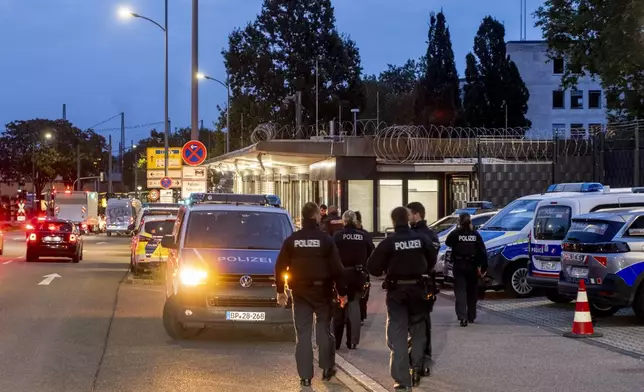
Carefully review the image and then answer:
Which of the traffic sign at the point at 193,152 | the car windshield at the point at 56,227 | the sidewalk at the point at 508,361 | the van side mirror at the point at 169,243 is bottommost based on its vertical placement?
the sidewalk at the point at 508,361

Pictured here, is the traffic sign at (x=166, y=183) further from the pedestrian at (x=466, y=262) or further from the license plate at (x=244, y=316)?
the license plate at (x=244, y=316)

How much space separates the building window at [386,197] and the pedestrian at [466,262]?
2616cm

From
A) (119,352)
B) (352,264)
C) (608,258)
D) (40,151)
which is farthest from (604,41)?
(40,151)

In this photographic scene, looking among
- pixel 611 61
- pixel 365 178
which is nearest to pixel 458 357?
pixel 611 61

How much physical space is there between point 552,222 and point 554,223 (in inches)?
2.7

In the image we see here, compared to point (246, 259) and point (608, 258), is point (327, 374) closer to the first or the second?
point (246, 259)

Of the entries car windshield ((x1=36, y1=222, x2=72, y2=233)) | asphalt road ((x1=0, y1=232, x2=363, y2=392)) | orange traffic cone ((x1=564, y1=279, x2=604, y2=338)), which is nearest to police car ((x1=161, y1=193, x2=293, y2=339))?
asphalt road ((x1=0, y1=232, x2=363, y2=392))

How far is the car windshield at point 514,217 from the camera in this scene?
70.7 feet

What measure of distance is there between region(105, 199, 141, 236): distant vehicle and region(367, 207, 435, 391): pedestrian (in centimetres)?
6148

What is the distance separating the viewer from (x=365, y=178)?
136ft

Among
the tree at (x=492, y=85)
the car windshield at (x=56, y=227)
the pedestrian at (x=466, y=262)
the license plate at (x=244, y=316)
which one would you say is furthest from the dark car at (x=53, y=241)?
the tree at (x=492, y=85)

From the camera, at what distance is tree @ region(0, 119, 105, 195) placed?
100062 millimetres

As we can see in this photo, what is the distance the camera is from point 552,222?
19.0m

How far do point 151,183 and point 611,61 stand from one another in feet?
76.2
